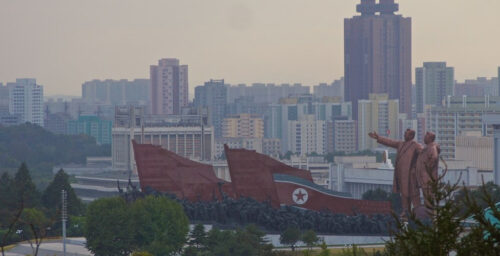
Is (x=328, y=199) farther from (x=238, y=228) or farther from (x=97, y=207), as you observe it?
(x=97, y=207)

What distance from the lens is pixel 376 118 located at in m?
112

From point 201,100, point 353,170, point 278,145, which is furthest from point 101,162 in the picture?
point 353,170

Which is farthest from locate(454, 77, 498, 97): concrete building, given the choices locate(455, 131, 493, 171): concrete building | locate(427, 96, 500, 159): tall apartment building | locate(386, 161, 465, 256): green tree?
locate(386, 161, 465, 256): green tree

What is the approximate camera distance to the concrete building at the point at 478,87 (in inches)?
5778

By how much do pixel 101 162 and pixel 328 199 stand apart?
65772 millimetres

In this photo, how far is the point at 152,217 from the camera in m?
39.5

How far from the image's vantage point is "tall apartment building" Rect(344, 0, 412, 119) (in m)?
138

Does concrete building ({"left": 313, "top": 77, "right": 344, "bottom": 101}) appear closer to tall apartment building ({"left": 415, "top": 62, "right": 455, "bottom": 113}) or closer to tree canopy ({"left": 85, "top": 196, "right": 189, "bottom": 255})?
tall apartment building ({"left": 415, "top": 62, "right": 455, "bottom": 113})

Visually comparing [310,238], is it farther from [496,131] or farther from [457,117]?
[457,117]

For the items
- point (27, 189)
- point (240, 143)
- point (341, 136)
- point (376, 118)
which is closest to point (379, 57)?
point (341, 136)

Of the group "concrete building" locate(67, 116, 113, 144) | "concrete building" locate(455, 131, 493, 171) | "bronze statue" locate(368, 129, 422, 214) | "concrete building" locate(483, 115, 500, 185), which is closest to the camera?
"bronze statue" locate(368, 129, 422, 214)

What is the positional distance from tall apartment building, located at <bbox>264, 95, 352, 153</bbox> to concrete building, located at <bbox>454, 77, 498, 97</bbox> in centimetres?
1421

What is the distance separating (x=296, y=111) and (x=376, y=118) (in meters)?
17.5

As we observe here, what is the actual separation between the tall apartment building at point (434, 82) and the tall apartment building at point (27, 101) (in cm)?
3999
